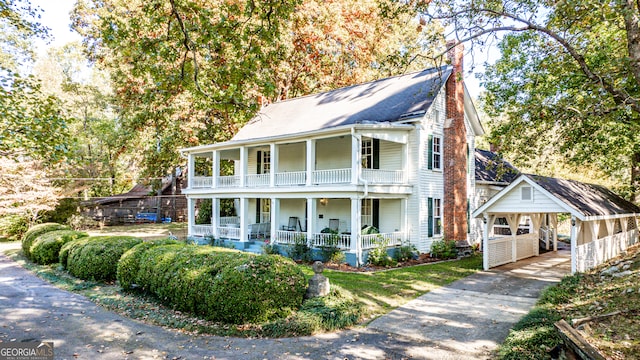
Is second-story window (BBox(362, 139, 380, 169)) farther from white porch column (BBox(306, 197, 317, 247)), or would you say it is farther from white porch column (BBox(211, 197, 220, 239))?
white porch column (BBox(211, 197, 220, 239))

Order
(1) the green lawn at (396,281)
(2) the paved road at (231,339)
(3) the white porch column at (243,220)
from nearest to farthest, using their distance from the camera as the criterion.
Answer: (2) the paved road at (231,339) → (1) the green lawn at (396,281) → (3) the white porch column at (243,220)

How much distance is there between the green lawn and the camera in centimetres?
957

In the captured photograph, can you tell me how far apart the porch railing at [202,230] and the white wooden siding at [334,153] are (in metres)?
6.96

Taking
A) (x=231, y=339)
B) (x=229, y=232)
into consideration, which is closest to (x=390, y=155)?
(x=229, y=232)

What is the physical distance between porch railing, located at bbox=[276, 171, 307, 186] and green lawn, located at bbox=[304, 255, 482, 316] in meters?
4.77

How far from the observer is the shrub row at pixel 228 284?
7457mm

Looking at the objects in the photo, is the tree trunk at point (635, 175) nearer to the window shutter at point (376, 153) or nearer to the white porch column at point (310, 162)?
the window shutter at point (376, 153)

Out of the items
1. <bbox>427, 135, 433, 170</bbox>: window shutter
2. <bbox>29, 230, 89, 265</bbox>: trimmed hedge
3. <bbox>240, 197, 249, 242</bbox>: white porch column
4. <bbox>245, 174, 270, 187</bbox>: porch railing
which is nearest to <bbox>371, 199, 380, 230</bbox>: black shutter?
<bbox>427, 135, 433, 170</bbox>: window shutter

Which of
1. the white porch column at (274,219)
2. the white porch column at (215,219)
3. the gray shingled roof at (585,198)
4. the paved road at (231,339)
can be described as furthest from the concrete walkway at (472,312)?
the white porch column at (215,219)

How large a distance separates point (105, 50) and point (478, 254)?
26395 mm

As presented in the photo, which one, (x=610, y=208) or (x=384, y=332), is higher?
(x=610, y=208)

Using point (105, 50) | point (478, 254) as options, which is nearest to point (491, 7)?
point (478, 254)

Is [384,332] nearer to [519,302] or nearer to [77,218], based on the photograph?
[519,302]

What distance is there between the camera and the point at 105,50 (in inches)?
1009
